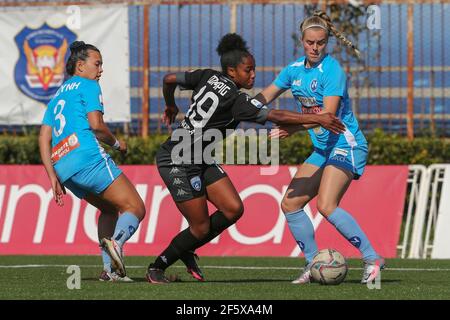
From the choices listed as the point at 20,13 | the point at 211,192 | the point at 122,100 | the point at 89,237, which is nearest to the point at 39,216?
the point at 89,237

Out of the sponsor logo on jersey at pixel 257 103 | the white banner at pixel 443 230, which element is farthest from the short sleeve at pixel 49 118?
the white banner at pixel 443 230

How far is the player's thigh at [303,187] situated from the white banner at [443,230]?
16.2ft

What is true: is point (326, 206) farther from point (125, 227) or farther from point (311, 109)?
point (125, 227)

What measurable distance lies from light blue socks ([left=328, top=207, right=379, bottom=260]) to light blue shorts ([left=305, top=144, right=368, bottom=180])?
14.3 inches

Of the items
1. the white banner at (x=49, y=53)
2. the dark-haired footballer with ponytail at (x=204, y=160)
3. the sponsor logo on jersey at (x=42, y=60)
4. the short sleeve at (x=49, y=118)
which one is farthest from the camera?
the sponsor logo on jersey at (x=42, y=60)

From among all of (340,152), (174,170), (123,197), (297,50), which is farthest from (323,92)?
(297,50)

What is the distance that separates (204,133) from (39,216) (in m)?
5.90

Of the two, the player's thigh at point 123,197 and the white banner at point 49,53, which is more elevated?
the white banner at point 49,53

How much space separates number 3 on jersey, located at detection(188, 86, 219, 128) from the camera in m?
9.84

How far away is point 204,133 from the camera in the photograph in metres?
9.98

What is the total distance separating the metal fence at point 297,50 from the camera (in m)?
18.1

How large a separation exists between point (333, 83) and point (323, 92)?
0.13 metres

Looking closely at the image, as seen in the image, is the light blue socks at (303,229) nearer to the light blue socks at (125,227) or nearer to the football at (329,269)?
the football at (329,269)

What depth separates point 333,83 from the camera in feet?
32.0
